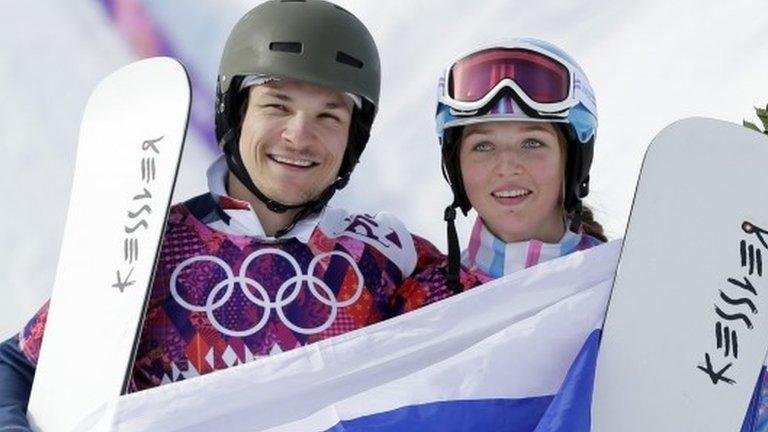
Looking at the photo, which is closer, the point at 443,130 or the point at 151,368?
the point at 151,368

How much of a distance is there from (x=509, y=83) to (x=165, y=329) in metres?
1.74

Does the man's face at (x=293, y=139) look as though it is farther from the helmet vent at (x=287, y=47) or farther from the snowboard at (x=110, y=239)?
the snowboard at (x=110, y=239)

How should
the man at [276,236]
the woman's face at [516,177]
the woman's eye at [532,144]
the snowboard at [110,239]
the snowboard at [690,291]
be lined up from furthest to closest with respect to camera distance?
1. the woman's eye at [532,144]
2. the woman's face at [516,177]
3. the man at [276,236]
4. the snowboard at [110,239]
5. the snowboard at [690,291]

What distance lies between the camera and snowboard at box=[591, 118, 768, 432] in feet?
12.2

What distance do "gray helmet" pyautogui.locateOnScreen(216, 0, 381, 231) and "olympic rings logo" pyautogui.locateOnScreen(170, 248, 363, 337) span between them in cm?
36

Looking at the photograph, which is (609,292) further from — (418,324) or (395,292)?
(395,292)

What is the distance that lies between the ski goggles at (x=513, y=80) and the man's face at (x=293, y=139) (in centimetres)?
53

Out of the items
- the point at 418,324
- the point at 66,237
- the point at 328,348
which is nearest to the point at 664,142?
the point at 418,324

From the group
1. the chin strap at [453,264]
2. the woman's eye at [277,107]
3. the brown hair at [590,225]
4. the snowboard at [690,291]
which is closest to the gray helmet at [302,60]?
the woman's eye at [277,107]

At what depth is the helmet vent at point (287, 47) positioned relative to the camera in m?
4.67

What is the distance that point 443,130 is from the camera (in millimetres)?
4699

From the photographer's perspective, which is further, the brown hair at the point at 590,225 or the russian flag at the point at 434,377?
the brown hair at the point at 590,225

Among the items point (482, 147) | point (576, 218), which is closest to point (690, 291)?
point (576, 218)

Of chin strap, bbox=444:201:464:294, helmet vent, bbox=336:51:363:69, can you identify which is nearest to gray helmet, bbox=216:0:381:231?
helmet vent, bbox=336:51:363:69
